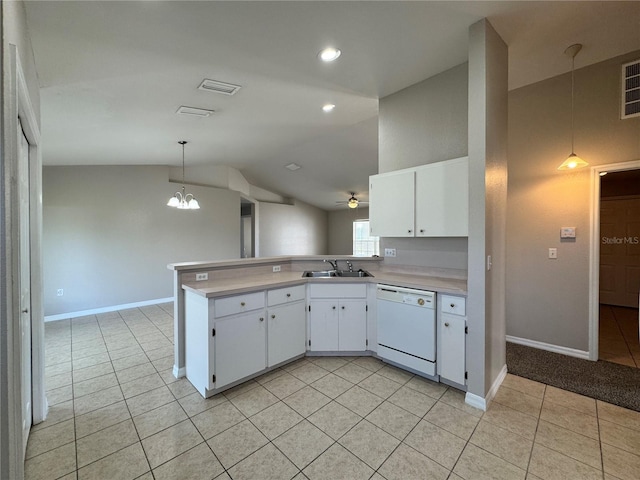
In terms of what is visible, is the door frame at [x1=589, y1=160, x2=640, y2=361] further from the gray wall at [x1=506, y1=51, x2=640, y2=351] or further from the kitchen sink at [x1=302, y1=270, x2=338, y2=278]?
the kitchen sink at [x1=302, y1=270, x2=338, y2=278]

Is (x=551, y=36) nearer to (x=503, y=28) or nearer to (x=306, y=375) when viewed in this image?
(x=503, y=28)

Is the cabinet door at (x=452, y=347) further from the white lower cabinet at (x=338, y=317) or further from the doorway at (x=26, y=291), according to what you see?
the doorway at (x=26, y=291)

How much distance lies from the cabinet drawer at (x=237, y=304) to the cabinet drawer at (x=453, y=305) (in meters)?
1.63

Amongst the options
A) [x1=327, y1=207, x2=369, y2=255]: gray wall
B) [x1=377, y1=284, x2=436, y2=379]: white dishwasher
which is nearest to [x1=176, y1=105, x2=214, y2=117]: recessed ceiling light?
[x1=377, y1=284, x2=436, y2=379]: white dishwasher

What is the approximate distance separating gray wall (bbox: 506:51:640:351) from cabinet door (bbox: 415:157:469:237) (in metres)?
1.36

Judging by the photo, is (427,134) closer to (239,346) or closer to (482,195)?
(482,195)

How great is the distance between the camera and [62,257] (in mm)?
4770

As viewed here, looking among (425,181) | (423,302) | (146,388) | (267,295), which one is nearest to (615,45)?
(425,181)

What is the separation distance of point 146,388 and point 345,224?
29.7ft

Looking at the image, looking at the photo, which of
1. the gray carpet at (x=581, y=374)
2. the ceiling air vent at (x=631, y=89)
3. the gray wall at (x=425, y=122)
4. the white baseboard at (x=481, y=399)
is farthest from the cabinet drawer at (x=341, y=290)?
the ceiling air vent at (x=631, y=89)

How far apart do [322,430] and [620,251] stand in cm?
626

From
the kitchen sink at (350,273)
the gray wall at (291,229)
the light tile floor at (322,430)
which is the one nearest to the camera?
the light tile floor at (322,430)

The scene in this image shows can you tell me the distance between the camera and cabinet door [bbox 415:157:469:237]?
8.12 feet

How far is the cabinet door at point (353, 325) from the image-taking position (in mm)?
2984
